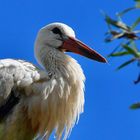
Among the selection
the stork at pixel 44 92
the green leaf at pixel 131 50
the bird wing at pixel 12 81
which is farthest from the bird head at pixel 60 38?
the green leaf at pixel 131 50

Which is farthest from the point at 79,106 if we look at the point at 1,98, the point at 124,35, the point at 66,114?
the point at 124,35

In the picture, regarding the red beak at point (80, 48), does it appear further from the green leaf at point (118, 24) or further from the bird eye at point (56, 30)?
the green leaf at point (118, 24)

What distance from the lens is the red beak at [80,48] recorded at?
601cm

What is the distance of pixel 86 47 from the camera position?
625 cm

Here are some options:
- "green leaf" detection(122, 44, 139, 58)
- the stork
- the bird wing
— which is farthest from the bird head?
"green leaf" detection(122, 44, 139, 58)

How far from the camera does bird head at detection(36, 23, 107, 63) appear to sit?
641cm

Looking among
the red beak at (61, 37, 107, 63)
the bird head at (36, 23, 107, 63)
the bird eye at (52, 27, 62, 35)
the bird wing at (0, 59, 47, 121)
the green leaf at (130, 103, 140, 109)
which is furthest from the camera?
the bird eye at (52, 27, 62, 35)

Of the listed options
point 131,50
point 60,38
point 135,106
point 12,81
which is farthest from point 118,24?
point 60,38

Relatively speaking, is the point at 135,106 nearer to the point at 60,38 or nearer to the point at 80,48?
the point at 80,48

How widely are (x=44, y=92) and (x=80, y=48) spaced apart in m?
0.99

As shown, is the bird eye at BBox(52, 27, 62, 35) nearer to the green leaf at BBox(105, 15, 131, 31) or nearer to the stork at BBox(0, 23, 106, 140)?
the stork at BBox(0, 23, 106, 140)

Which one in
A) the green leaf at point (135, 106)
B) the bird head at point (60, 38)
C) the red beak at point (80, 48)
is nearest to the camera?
the green leaf at point (135, 106)

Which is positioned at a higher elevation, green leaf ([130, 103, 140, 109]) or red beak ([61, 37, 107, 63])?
red beak ([61, 37, 107, 63])

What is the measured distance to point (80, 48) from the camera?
632 cm
